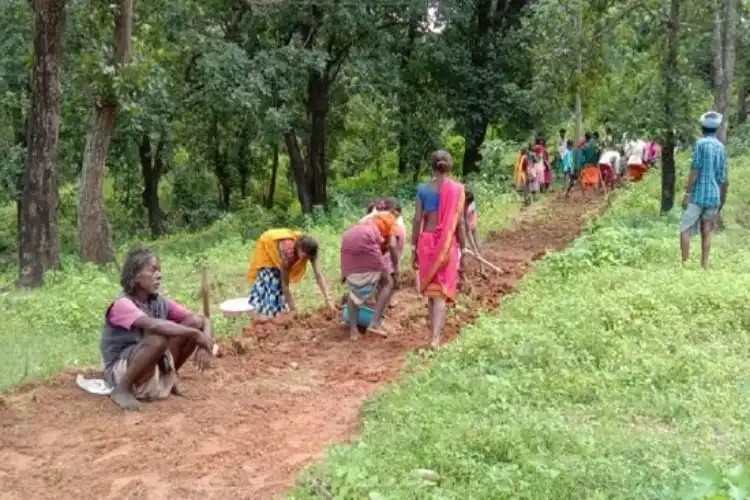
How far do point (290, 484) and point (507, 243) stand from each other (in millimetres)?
10041

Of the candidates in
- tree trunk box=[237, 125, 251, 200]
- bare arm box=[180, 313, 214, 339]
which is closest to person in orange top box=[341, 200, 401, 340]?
bare arm box=[180, 313, 214, 339]

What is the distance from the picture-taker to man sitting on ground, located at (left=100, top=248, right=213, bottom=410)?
246 inches

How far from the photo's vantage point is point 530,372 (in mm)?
6160

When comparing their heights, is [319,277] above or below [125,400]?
above

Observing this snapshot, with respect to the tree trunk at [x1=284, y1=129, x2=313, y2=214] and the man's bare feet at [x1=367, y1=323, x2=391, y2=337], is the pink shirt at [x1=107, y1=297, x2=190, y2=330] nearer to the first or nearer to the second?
the man's bare feet at [x1=367, y1=323, x2=391, y2=337]

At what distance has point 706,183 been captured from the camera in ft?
31.3

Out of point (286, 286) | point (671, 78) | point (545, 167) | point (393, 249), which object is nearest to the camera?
point (393, 249)

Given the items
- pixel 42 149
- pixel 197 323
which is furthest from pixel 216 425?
pixel 42 149

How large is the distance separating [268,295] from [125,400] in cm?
281

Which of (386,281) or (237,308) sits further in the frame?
(237,308)

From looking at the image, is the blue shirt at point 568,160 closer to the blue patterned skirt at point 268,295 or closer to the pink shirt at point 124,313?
the blue patterned skirt at point 268,295

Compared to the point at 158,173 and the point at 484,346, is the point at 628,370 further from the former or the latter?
the point at 158,173

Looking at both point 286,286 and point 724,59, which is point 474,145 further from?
Answer: point 286,286

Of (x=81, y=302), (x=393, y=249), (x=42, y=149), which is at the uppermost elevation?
(x=42, y=149)
